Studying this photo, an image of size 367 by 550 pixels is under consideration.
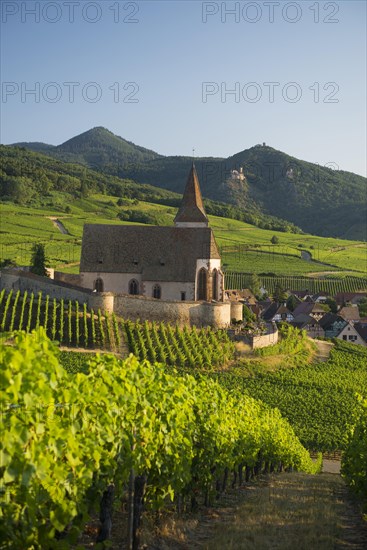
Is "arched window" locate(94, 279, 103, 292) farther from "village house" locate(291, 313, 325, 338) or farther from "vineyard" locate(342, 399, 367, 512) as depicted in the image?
"village house" locate(291, 313, 325, 338)

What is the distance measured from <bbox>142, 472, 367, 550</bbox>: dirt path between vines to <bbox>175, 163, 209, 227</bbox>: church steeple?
46600 mm

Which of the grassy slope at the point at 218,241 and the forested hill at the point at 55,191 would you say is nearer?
the grassy slope at the point at 218,241

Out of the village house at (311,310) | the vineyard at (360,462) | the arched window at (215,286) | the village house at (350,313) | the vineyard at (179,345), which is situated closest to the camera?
the vineyard at (360,462)

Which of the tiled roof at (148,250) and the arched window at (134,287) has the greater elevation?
the tiled roof at (148,250)

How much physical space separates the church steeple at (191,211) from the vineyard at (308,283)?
183 ft

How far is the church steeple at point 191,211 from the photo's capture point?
68062 millimetres

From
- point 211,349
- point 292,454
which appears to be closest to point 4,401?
point 292,454

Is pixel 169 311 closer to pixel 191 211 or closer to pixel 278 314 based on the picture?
pixel 191 211

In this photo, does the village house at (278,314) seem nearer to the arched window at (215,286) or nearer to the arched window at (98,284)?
the arched window at (215,286)

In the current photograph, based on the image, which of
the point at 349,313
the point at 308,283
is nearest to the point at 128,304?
the point at 349,313

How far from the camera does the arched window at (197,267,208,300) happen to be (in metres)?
62.5

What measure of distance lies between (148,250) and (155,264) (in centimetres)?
156

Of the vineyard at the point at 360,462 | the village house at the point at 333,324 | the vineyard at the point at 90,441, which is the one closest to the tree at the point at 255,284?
the village house at the point at 333,324

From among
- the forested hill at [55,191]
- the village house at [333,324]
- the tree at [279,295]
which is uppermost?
the forested hill at [55,191]
